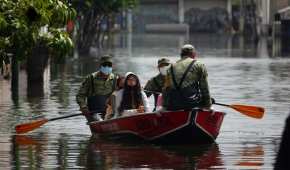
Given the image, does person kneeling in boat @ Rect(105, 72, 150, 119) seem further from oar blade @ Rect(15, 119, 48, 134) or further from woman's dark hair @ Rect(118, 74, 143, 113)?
oar blade @ Rect(15, 119, 48, 134)

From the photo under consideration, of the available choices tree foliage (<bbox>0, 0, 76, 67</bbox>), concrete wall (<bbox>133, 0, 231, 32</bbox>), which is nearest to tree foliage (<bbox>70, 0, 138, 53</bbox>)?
tree foliage (<bbox>0, 0, 76, 67</bbox>)

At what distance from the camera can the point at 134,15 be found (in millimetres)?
155750

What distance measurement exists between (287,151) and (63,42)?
23.9 ft

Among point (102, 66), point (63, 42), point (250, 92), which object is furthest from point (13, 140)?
point (250, 92)

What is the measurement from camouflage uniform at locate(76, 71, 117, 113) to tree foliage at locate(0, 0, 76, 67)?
6252 millimetres

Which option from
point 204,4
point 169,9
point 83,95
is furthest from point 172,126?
point 169,9

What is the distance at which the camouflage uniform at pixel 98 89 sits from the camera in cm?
2161

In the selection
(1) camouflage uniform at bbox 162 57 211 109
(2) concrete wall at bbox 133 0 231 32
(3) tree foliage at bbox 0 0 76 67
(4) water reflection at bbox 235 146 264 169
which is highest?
(2) concrete wall at bbox 133 0 231 32

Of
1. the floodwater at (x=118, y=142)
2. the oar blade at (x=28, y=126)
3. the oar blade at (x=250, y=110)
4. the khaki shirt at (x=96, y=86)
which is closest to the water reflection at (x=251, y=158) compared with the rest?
the floodwater at (x=118, y=142)

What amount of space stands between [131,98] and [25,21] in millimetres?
6390

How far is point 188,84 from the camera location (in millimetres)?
19094

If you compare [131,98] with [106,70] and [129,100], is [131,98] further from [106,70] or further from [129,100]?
[106,70]

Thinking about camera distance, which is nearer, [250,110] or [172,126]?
[172,126]

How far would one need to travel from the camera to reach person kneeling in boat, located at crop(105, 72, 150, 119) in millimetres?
20422
